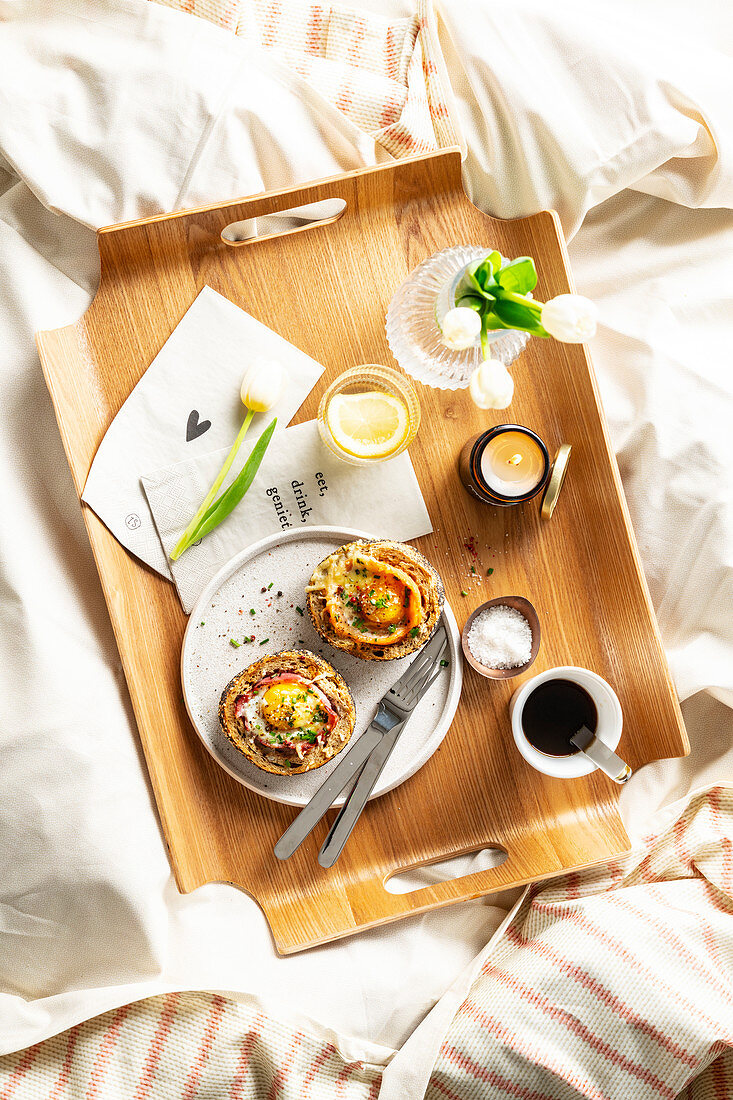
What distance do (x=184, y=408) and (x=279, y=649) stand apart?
0.51 m

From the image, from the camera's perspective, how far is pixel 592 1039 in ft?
5.32

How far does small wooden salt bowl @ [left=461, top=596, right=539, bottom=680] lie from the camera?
5.22ft

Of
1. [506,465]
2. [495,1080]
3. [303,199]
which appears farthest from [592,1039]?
[303,199]

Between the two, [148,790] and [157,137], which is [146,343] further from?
[148,790]

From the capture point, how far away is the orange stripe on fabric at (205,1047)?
158 cm

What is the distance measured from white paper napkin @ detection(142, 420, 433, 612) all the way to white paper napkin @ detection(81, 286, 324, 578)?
1.4 inches

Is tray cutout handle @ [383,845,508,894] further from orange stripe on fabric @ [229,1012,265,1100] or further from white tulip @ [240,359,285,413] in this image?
white tulip @ [240,359,285,413]

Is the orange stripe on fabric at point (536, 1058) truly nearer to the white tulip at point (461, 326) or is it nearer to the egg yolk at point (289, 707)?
the egg yolk at point (289, 707)

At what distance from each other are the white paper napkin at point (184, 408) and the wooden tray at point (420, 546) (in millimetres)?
36

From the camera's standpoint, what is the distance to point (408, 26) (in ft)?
5.79

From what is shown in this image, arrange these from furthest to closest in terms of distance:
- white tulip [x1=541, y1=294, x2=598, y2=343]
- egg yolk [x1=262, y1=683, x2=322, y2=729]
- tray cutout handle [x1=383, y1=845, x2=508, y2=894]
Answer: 1. tray cutout handle [x1=383, y1=845, x2=508, y2=894]
2. egg yolk [x1=262, y1=683, x2=322, y2=729]
3. white tulip [x1=541, y1=294, x2=598, y2=343]

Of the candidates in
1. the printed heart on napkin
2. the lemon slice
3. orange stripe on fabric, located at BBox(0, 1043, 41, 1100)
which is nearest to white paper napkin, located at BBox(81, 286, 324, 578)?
the printed heart on napkin

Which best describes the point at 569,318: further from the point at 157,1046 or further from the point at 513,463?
the point at 157,1046

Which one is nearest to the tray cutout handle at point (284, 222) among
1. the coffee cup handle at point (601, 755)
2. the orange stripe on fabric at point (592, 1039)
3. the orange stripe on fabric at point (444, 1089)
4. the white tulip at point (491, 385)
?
the white tulip at point (491, 385)
